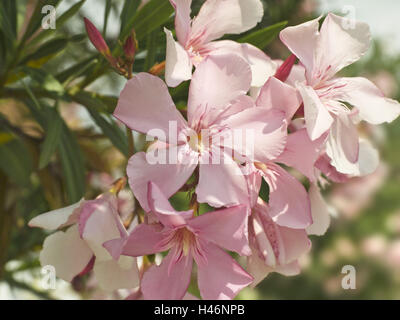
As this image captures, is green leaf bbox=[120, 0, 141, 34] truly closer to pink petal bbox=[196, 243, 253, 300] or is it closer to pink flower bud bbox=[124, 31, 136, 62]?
pink flower bud bbox=[124, 31, 136, 62]

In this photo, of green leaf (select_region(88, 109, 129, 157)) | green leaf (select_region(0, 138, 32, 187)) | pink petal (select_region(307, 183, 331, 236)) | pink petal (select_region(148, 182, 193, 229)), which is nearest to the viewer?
pink petal (select_region(148, 182, 193, 229))

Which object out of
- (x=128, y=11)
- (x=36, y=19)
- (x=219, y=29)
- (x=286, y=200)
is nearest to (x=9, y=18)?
Result: (x=36, y=19)

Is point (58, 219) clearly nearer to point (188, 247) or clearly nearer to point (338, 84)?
point (188, 247)

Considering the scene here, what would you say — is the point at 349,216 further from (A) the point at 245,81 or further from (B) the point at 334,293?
(A) the point at 245,81

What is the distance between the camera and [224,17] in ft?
1.36

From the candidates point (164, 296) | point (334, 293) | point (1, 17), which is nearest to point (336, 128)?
point (164, 296)

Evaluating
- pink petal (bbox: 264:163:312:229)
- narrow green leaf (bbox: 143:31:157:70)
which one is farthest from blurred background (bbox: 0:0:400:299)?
A: pink petal (bbox: 264:163:312:229)

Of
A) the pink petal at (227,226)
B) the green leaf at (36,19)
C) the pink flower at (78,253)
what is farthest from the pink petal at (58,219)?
the green leaf at (36,19)

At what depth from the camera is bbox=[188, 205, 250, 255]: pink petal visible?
1.09 feet

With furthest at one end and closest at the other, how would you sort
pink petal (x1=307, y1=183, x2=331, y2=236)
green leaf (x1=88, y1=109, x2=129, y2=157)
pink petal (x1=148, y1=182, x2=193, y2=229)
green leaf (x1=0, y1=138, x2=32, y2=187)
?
green leaf (x1=0, y1=138, x2=32, y2=187), green leaf (x1=88, y1=109, x2=129, y2=157), pink petal (x1=307, y1=183, x2=331, y2=236), pink petal (x1=148, y1=182, x2=193, y2=229)

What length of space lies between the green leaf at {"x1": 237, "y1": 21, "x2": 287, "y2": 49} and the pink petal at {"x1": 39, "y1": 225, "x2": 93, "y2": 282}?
0.21 meters

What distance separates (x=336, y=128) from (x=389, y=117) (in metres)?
0.05
